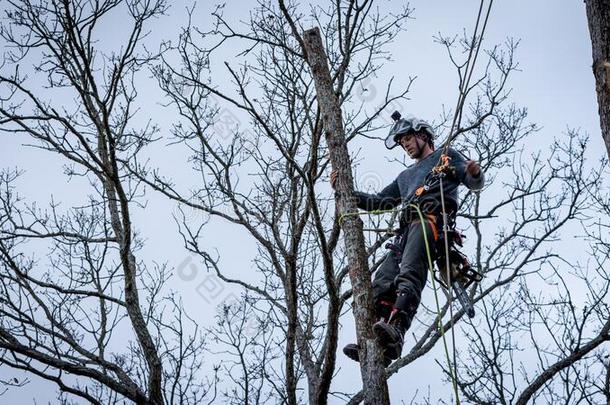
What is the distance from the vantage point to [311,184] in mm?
3527

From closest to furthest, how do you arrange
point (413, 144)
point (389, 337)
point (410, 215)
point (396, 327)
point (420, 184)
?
point (389, 337) → point (396, 327) → point (410, 215) → point (420, 184) → point (413, 144)

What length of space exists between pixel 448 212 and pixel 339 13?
5.94 feet

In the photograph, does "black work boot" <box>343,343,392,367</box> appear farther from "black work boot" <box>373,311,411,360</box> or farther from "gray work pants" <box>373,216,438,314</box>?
"gray work pants" <box>373,216,438,314</box>

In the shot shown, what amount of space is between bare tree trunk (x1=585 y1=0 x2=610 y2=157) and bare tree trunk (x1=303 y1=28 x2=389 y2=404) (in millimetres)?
1386

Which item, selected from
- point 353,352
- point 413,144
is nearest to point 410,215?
point 413,144

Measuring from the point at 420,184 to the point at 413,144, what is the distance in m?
0.32

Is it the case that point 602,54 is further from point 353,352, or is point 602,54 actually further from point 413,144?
point 353,352

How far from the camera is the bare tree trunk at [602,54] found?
2.69 m

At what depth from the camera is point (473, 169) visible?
3.91 m

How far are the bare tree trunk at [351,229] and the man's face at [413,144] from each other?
715 millimetres

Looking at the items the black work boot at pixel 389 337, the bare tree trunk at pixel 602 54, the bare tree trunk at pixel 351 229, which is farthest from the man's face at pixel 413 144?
the bare tree trunk at pixel 602 54

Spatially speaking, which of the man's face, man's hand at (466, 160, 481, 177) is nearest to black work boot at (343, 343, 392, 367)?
man's hand at (466, 160, 481, 177)

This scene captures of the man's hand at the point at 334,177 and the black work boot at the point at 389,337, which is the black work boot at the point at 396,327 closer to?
the black work boot at the point at 389,337

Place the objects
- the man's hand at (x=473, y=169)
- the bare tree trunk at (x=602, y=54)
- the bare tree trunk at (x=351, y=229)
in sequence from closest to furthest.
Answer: the bare tree trunk at (x=602, y=54) → the bare tree trunk at (x=351, y=229) → the man's hand at (x=473, y=169)
